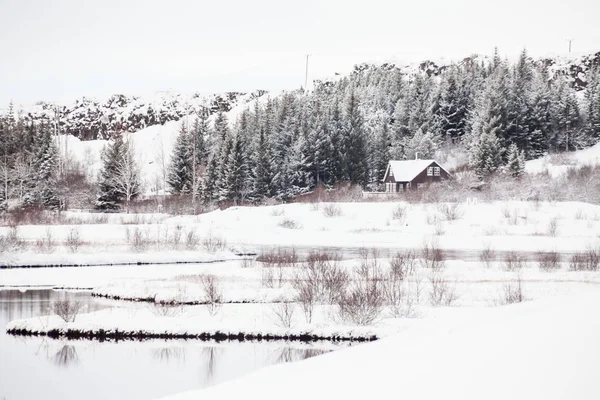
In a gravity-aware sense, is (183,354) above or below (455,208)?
below

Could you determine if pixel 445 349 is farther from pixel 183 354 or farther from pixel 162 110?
pixel 162 110

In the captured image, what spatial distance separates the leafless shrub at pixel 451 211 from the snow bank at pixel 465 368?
4102 cm

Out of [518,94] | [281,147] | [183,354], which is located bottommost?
[183,354]

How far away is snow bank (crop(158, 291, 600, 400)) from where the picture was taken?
278 inches

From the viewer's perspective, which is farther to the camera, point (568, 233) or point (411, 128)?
point (411, 128)

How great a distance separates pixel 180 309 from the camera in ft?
72.8

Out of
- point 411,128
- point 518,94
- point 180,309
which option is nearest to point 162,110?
point 411,128

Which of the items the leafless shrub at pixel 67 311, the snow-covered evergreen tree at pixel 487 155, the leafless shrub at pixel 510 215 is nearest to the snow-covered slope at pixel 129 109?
the snow-covered evergreen tree at pixel 487 155

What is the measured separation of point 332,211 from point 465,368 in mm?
45822

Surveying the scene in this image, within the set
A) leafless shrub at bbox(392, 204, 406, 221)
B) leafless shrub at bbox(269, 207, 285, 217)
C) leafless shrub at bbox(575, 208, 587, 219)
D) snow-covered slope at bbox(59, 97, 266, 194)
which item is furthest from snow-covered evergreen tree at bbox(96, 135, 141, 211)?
leafless shrub at bbox(575, 208, 587, 219)

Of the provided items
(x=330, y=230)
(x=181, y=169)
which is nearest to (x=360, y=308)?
(x=330, y=230)

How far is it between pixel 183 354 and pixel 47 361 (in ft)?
11.4

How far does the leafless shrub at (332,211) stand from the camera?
175 feet

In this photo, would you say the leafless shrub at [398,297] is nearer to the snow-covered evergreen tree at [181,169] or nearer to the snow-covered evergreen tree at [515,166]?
the snow-covered evergreen tree at [515,166]
